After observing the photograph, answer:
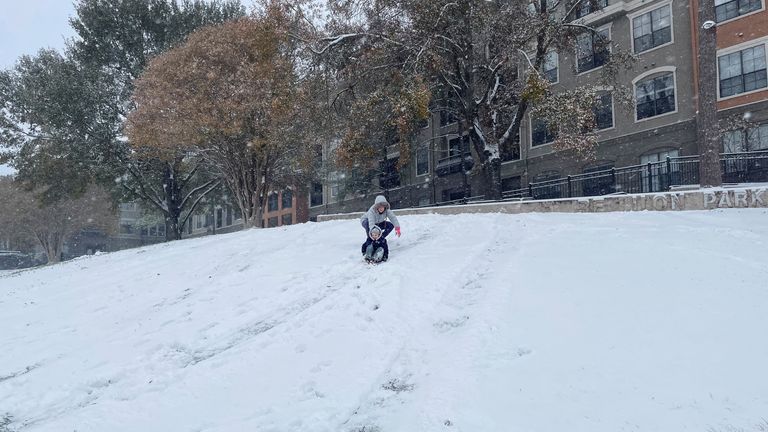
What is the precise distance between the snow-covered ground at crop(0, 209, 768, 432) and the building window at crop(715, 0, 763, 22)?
15599 mm

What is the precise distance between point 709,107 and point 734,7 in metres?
13.1

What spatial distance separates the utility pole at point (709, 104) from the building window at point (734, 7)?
11.2 m

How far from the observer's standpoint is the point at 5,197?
41562mm

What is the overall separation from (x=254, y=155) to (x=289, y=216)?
2829cm

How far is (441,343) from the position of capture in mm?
6059

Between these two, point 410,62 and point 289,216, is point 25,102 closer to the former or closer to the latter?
point 410,62

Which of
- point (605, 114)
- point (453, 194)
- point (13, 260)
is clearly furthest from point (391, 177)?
point (13, 260)

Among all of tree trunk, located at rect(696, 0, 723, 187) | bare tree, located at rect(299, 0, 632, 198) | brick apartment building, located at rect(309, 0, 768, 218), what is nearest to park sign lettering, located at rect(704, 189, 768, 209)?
tree trunk, located at rect(696, 0, 723, 187)

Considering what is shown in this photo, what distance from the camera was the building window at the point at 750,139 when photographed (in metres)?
20.7

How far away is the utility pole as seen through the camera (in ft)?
42.4

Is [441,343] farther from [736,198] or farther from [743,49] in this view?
[743,49]

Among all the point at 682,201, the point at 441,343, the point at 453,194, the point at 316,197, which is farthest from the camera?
the point at 316,197

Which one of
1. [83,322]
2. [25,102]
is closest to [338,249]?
[83,322]

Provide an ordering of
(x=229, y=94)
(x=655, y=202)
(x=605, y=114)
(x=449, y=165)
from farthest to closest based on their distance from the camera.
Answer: (x=449, y=165)
(x=605, y=114)
(x=229, y=94)
(x=655, y=202)
